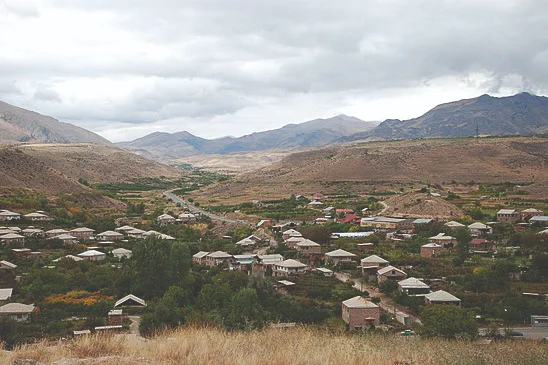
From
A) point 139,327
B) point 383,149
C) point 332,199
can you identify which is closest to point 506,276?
point 139,327

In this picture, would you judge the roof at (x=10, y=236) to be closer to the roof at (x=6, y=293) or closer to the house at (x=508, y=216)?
the roof at (x=6, y=293)

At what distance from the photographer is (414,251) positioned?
120 feet

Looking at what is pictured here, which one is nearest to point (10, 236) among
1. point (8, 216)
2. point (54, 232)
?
point (54, 232)

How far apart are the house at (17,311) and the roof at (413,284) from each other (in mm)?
16340

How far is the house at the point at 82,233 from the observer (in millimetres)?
42222

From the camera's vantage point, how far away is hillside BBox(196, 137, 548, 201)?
279 ft

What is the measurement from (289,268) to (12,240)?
798 inches

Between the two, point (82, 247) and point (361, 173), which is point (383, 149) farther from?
point (82, 247)

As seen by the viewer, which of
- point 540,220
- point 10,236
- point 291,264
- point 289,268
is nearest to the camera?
point 289,268

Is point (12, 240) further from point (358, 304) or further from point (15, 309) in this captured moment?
point (358, 304)

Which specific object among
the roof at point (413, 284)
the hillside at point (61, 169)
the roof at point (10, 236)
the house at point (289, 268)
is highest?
the hillside at point (61, 169)

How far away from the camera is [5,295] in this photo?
23.2m

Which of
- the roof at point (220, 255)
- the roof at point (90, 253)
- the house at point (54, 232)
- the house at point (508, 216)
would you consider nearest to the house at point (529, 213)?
the house at point (508, 216)

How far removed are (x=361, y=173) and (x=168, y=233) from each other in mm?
53940
